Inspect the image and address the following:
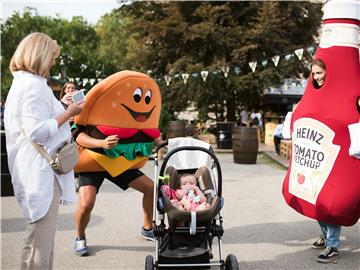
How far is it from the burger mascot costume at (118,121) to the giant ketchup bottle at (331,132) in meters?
1.69

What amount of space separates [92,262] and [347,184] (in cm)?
268

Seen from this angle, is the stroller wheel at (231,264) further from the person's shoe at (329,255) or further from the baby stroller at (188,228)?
the person's shoe at (329,255)

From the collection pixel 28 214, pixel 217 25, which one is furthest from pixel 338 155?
pixel 217 25

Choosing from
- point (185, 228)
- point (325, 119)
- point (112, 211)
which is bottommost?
point (112, 211)

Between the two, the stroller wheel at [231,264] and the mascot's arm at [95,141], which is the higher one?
the mascot's arm at [95,141]

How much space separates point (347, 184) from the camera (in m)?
4.58

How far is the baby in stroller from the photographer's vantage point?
Result: 4.11m

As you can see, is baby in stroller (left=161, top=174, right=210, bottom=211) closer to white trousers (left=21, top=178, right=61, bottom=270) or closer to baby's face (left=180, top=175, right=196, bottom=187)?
baby's face (left=180, top=175, right=196, bottom=187)

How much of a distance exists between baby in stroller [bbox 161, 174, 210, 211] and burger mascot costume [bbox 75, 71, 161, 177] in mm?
785

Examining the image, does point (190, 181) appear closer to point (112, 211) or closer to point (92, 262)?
point (92, 262)

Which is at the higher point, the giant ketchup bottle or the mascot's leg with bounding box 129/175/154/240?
the giant ketchup bottle

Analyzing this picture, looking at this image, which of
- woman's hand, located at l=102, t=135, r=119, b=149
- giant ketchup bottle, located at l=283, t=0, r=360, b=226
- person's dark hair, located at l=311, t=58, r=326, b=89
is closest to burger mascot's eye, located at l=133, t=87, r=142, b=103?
woman's hand, located at l=102, t=135, r=119, b=149

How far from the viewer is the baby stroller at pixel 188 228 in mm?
3820

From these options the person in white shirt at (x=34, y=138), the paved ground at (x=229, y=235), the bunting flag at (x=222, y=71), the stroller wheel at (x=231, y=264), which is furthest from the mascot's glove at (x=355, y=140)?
the bunting flag at (x=222, y=71)
